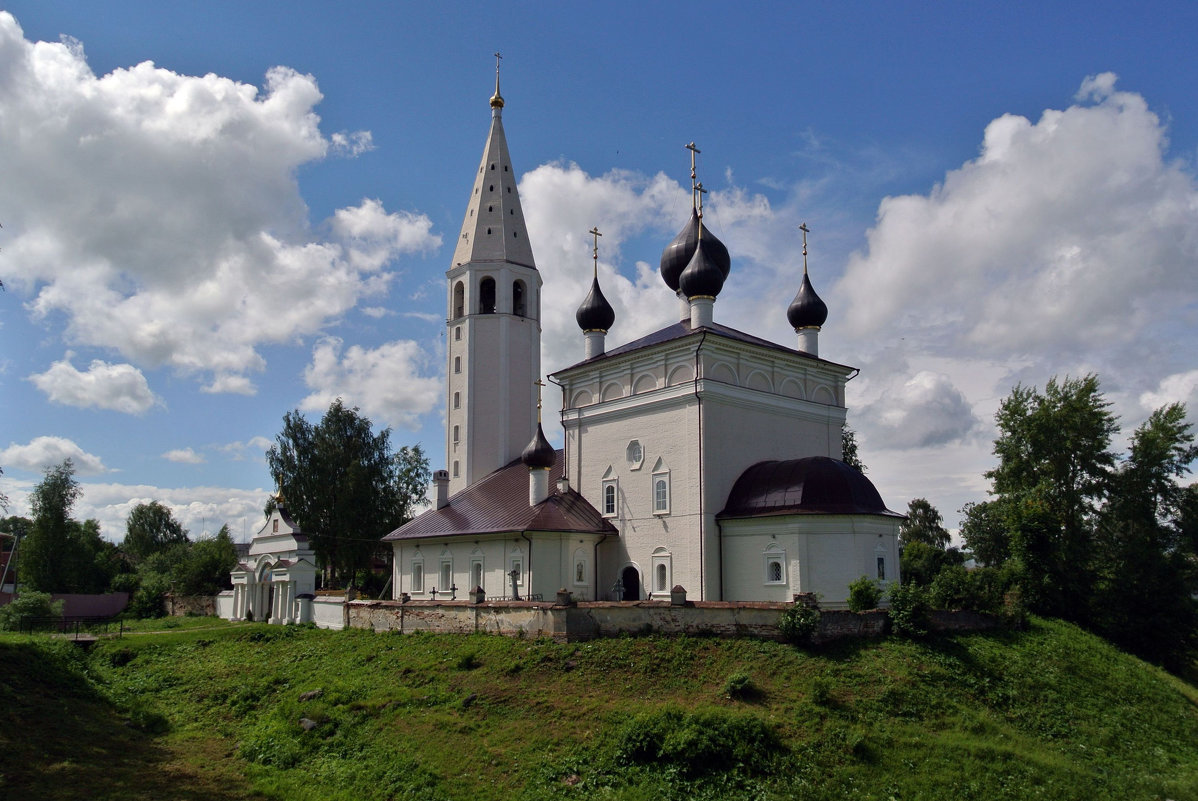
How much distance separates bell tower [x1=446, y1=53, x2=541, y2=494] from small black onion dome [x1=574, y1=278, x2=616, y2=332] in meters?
4.06

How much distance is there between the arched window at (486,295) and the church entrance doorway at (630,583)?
37.9 feet

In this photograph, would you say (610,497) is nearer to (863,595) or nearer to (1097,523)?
(863,595)

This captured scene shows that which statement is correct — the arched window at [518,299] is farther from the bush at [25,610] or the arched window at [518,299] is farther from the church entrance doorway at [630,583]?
the bush at [25,610]

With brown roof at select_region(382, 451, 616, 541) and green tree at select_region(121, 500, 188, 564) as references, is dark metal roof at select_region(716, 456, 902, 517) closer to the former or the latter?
brown roof at select_region(382, 451, 616, 541)

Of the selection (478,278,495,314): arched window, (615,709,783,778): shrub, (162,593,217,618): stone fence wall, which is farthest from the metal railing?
(615,709,783,778): shrub

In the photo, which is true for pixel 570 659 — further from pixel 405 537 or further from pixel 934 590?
pixel 405 537

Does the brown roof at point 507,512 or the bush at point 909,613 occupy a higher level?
the brown roof at point 507,512

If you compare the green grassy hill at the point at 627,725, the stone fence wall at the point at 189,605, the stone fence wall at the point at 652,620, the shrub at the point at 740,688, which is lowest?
the green grassy hill at the point at 627,725

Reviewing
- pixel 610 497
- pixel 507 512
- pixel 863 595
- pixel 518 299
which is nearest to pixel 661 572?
pixel 610 497

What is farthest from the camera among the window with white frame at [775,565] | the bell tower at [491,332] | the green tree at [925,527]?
the green tree at [925,527]

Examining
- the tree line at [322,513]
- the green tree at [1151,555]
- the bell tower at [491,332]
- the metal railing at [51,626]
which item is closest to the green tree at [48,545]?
the tree line at [322,513]

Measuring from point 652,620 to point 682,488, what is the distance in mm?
4235

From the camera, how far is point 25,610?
93.1 feet

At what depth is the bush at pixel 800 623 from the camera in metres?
16.2
